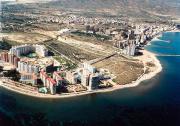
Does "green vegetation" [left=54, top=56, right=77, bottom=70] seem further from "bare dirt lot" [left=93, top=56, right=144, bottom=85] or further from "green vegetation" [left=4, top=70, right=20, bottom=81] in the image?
"green vegetation" [left=4, top=70, right=20, bottom=81]

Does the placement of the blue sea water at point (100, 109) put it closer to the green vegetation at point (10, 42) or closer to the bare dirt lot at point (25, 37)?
the green vegetation at point (10, 42)

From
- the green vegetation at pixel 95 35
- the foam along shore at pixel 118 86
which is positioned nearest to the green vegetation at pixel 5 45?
the foam along shore at pixel 118 86

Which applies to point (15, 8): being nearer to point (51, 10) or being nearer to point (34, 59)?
point (51, 10)

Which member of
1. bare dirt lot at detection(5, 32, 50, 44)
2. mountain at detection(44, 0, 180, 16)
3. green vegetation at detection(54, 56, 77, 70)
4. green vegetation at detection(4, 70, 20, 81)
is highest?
mountain at detection(44, 0, 180, 16)

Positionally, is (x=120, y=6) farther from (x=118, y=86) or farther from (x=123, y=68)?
(x=118, y=86)

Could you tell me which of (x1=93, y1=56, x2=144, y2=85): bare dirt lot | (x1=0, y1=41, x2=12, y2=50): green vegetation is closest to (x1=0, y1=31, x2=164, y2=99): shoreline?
(x1=93, y1=56, x2=144, y2=85): bare dirt lot

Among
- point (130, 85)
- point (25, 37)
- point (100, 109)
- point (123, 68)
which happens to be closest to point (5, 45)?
point (25, 37)

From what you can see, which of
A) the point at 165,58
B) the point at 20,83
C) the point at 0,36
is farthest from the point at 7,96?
the point at 165,58
